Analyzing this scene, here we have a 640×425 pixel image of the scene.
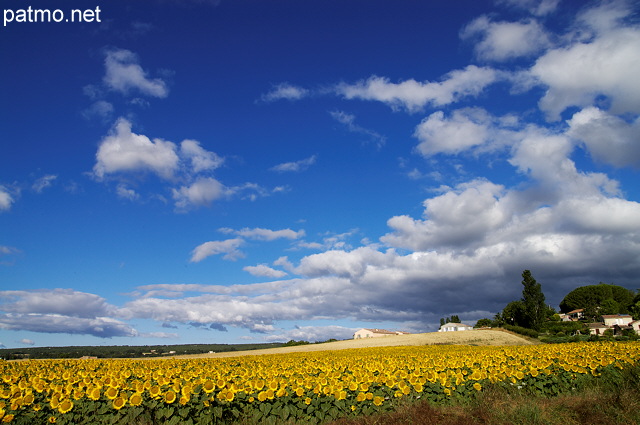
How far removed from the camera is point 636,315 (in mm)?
102125

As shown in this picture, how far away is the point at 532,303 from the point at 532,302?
0.85ft

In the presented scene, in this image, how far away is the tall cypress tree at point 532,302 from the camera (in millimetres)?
81938

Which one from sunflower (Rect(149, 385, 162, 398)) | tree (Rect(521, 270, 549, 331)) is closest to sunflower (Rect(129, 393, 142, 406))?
sunflower (Rect(149, 385, 162, 398))

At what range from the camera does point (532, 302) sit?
3258 inches

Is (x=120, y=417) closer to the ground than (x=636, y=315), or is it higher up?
higher up

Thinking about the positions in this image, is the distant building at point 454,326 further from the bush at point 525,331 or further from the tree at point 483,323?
the bush at point 525,331

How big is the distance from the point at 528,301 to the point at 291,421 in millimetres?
87074

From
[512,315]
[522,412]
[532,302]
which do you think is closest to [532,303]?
[532,302]

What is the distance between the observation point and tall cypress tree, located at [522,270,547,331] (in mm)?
81938

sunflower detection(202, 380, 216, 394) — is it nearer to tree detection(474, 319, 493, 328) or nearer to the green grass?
the green grass

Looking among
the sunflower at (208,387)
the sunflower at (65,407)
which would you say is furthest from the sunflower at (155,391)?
the sunflower at (65,407)

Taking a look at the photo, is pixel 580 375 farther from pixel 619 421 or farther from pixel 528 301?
pixel 528 301

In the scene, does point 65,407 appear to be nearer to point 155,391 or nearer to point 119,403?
point 119,403

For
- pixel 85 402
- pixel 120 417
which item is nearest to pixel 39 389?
pixel 85 402
